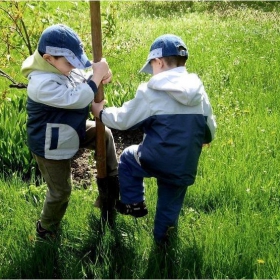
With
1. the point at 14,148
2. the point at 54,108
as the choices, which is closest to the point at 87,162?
the point at 14,148

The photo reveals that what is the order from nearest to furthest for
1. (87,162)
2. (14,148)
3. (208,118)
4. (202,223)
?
(208,118) < (202,223) < (14,148) < (87,162)

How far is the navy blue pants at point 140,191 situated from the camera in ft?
9.32

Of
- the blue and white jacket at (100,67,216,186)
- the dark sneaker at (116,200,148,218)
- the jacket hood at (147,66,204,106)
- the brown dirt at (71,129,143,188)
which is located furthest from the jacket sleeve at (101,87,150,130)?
the brown dirt at (71,129,143,188)

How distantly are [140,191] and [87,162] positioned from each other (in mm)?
1498

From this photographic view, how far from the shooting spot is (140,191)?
9.49 feet

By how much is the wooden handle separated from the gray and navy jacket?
11 cm

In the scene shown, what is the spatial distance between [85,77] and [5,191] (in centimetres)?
120

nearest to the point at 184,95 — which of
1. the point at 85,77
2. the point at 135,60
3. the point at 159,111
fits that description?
the point at 159,111

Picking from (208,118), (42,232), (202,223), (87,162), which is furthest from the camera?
(87,162)

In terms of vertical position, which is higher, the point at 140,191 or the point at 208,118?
the point at 208,118

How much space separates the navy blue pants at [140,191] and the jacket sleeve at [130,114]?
270 millimetres

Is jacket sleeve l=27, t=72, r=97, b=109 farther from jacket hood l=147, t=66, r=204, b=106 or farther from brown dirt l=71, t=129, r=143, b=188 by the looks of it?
brown dirt l=71, t=129, r=143, b=188

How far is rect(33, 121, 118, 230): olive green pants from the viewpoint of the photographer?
2855 mm

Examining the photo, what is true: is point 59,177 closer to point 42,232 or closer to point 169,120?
point 42,232
